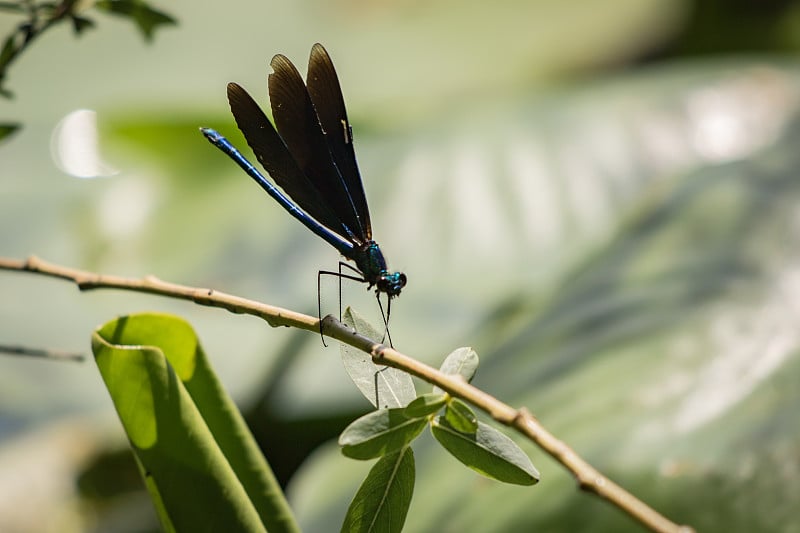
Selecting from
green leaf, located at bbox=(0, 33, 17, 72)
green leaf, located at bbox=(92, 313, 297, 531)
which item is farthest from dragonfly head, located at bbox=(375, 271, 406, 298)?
green leaf, located at bbox=(0, 33, 17, 72)

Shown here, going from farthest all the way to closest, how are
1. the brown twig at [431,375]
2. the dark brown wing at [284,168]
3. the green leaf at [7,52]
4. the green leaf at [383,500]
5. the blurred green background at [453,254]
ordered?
the blurred green background at [453,254] < the dark brown wing at [284,168] < the green leaf at [7,52] < the green leaf at [383,500] < the brown twig at [431,375]

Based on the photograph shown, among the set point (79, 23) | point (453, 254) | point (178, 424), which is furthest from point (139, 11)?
point (453, 254)

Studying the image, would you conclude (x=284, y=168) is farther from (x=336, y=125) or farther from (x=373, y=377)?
(x=373, y=377)

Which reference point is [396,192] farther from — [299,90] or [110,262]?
[299,90]

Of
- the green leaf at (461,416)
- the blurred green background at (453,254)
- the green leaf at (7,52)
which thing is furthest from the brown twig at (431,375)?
the blurred green background at (453,254)

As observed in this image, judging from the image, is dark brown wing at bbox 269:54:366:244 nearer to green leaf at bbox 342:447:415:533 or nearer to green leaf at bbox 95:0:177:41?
green leaf at bbox 95:0:177:41

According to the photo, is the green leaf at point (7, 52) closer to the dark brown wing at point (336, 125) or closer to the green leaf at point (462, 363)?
the dark brown wing at point (336, 125)
